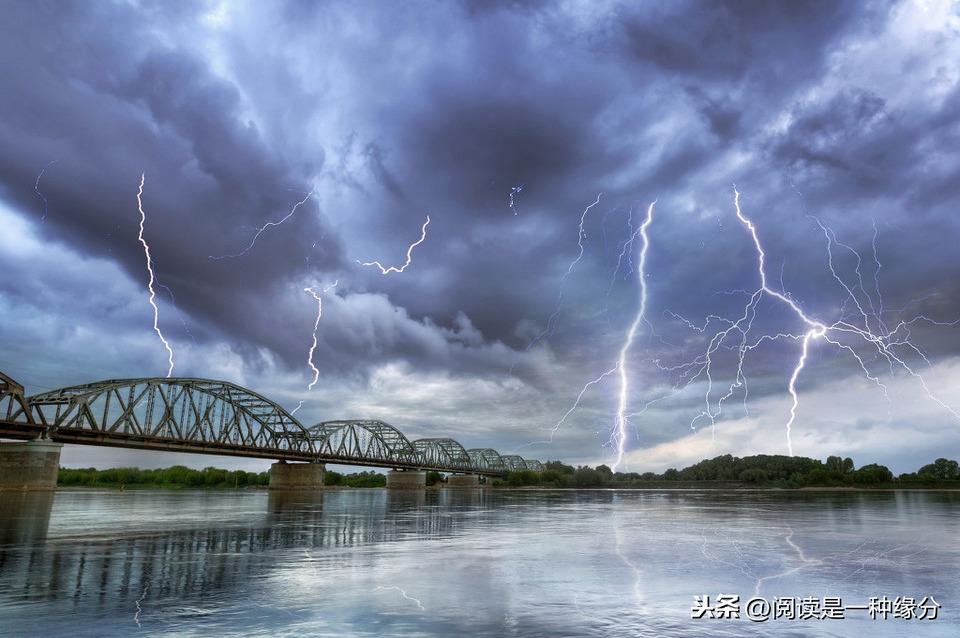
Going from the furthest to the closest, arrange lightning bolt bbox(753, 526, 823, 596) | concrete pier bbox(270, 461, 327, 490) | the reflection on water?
concrete pier bbox(270, 461, 327, 490), lightning bolt bbox(753, 526, 823, 596), the reflection on water

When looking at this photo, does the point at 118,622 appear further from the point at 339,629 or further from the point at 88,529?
the point at 88,529

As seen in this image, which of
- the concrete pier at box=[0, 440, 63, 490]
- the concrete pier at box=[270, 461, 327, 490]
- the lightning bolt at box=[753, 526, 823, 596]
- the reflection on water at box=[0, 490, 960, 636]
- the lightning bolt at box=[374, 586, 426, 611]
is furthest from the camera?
the concrete pier at box=[270, 461, 327, 490]

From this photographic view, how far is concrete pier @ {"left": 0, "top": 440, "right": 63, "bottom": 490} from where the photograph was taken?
82812mm

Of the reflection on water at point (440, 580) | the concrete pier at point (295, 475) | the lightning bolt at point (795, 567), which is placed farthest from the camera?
the concrete pier at point (295, 475)

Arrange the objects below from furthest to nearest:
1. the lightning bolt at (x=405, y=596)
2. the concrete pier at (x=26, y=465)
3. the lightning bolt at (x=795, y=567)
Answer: the concrete pier at (x=26, y=465)
the lightning bolt at (x=795, y=567)
the lightning bolt at (x=405, y=596)

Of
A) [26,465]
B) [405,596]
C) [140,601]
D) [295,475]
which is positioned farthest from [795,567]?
[295,475]

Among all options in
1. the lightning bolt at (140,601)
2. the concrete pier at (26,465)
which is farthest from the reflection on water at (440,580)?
the concrete pier at (26,465)

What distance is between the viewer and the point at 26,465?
275ft

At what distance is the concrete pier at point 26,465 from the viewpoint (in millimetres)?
82812

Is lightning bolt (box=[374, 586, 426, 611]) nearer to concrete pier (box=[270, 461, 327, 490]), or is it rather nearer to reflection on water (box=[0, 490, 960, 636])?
reflection on water (box=[0, 490, 960, 636])

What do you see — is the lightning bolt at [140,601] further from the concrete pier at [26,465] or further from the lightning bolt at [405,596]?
the concrete pier at [26,465]

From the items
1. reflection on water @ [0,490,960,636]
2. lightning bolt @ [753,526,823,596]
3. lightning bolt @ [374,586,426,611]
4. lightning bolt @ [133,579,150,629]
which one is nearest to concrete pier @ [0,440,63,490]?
reflection on water @ [0,490,960,636]

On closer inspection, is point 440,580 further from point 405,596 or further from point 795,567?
point 795,567

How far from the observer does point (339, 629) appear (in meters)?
10.1
